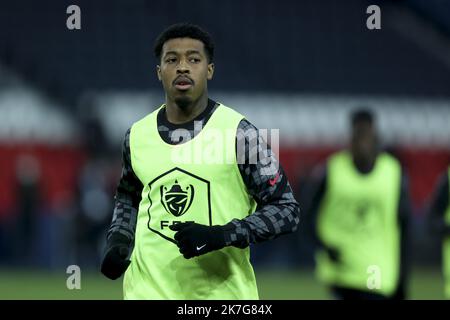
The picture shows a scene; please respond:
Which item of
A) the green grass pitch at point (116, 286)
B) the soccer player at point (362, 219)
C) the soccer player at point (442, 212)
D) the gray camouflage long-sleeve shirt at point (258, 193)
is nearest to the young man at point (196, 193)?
the gray camouflage long-sleeve shirt at point (258, 193)

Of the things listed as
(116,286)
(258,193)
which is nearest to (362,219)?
(258,193)

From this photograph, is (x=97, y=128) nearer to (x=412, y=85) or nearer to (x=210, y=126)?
(x=412, y=85)

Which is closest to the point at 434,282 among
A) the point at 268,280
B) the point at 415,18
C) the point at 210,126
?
the point at 268,280

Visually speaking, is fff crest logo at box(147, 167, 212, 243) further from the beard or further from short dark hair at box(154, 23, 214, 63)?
A: short dark hair at box(154, 23, 214, 63)

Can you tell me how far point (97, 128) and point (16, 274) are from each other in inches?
119

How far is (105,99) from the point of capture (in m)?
20.0

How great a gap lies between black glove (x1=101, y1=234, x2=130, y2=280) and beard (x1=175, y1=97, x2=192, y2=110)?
0.68 metres

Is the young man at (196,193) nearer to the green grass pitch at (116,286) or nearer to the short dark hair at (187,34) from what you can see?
the short dark hair at (187,34)

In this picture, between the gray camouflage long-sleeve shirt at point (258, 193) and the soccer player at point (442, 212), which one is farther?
the soccer player at point (442, 212)

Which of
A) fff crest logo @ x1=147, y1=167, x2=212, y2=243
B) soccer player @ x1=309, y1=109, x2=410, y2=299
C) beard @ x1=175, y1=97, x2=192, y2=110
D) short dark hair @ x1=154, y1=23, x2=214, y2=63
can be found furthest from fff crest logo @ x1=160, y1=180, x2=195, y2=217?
soccer player @ x1=309, y1=109, x2=410, y2=299

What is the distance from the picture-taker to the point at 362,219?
8.46 metres

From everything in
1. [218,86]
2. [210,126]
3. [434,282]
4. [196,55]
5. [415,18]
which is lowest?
[434,282]

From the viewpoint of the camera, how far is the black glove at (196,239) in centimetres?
444

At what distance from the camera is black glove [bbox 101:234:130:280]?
4.78 m
